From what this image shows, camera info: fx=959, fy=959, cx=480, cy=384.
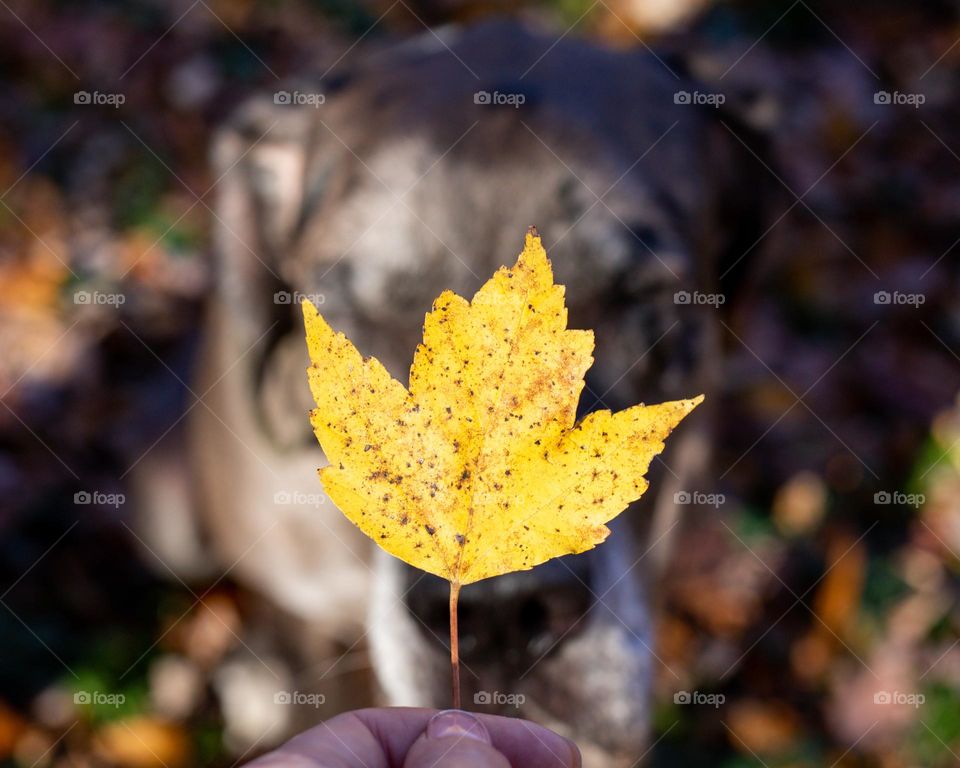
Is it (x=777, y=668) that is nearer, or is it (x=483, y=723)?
(x=483, y=723)

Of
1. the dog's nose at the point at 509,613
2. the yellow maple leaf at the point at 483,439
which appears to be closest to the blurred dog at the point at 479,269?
the dog's nose at the point at 509,613

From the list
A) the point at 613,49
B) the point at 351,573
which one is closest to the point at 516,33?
the point at 613,49

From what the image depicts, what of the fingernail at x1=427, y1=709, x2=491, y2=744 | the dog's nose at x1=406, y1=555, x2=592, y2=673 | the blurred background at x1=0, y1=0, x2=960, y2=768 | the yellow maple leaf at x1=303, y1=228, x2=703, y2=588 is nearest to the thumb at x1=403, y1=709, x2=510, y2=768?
the fingernail at x1=427, y1=709, x2=491, y2=744

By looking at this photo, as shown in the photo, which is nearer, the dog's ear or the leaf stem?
the leaf stem

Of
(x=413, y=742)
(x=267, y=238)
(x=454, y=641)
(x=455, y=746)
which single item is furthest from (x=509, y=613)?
(x=267, y=238)

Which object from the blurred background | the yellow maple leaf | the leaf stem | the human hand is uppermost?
the yellow maple leaf

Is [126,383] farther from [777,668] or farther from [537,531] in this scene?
[537,531]

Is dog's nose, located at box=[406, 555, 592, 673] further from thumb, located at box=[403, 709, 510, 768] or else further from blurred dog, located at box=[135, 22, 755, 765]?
thumb, located at box=[403, 709, 510, 768]
